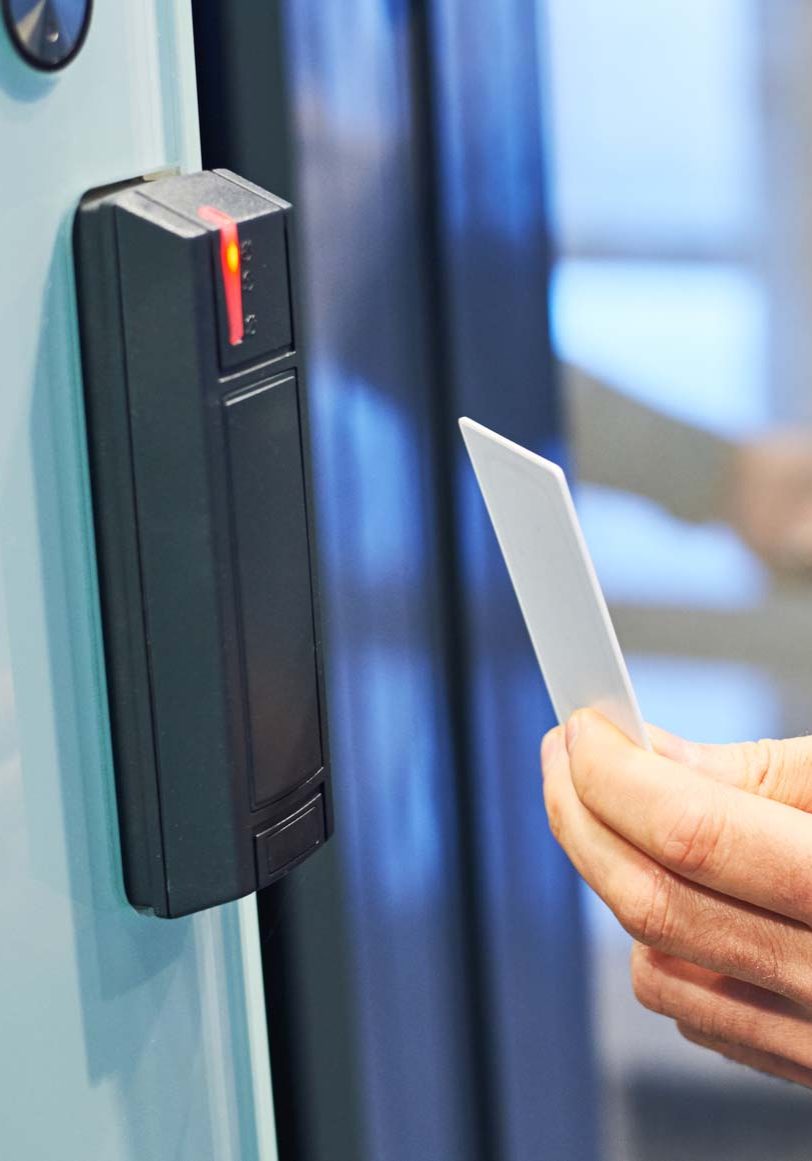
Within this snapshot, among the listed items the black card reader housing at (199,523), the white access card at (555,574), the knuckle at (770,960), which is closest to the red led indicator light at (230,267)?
the black card reader housing at (199,523)

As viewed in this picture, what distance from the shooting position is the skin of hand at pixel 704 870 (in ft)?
1.84

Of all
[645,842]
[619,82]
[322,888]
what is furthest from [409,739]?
[619,82]

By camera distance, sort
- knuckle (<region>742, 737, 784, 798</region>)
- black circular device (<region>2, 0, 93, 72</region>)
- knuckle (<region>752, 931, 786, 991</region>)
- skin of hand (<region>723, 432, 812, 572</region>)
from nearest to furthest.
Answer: black circular device (<region>2, 0, 93, 72</region>) < knuckle (<region>752, 931, 786, 991</region>) < knuckle (<region>742, 737, 784, 798</region>) < skin of hand (<region>723, 432, 812, 572</region>)

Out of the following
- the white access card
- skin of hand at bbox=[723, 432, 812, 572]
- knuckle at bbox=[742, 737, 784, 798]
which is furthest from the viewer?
skin of hand at bbox=[723, 432, 812, 572]

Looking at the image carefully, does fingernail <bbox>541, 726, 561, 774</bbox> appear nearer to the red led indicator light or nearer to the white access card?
the white access card

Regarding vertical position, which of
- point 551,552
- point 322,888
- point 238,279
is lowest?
point 322,888

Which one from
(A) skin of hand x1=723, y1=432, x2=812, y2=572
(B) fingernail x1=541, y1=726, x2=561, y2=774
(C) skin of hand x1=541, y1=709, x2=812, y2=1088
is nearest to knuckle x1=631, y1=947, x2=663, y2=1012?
(C) skin of hand x1=541, y1=709, x2=812, y2=1088

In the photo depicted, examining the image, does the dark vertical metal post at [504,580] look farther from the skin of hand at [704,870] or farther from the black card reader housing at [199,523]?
the black card reader housing at [199,523]

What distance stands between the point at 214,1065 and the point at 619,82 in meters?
0.56

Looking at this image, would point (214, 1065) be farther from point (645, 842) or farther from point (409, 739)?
point (409, 739)

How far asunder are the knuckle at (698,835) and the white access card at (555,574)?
0.11 feet

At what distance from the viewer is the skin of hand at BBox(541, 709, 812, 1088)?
561 millimetres

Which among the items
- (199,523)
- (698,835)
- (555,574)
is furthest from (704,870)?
(199,523)

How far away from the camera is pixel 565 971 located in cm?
94
